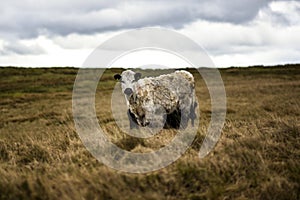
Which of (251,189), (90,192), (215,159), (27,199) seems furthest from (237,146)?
(27,199)

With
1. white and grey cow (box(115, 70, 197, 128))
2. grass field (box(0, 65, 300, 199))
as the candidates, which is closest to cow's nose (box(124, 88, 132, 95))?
white and grey cow (box(115, 70, 197, 128))

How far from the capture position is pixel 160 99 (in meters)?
12.1

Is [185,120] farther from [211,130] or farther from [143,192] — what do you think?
[143,192]

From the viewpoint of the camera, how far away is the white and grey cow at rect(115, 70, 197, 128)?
11.8 meters

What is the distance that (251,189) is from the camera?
5680 mm

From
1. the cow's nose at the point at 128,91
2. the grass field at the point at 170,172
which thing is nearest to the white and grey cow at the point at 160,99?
the cow's nose at the point at 128,91

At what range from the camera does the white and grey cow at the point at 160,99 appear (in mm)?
11781

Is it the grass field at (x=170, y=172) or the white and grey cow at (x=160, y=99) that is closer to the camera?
the grass field at (x=170, y=172)

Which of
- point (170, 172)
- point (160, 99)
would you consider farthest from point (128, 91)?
point (170, 172)

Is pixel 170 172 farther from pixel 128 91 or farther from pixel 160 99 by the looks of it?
pixel 128 91

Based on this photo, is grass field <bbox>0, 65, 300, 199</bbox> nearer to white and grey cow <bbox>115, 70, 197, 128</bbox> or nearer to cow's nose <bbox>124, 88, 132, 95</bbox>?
white and grey cow <bbox>115, 70, 197, 128</bbox>

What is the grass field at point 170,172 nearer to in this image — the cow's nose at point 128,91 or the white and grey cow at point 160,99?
the white and grey cow at point 160,99

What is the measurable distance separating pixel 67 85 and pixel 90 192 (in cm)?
→ 4887

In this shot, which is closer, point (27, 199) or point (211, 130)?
point (27, 199)
